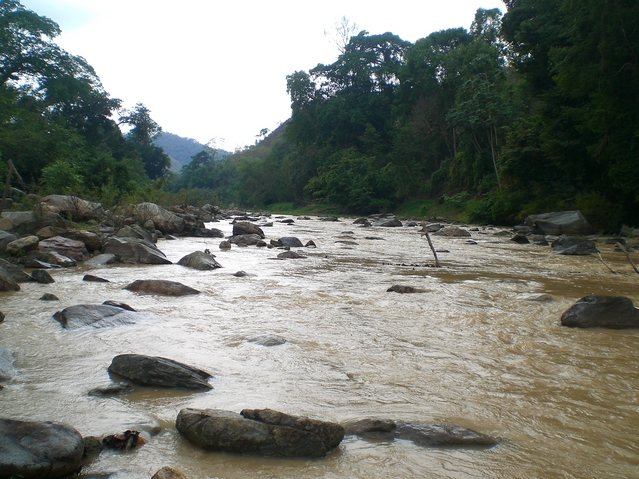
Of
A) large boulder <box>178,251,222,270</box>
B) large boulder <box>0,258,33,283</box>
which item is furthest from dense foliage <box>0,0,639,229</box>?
large boulder <box>0,258,33,283</box>

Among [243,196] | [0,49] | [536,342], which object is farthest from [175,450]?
[243,196]

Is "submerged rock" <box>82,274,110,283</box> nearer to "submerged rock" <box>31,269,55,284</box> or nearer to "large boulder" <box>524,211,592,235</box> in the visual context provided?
"submerged rock" <box>31,269,55,284</box>

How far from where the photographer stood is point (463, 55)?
33.2m

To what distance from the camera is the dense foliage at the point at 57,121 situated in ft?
67.7

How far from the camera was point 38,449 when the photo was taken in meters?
2.27

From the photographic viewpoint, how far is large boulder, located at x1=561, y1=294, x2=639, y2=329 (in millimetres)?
5164

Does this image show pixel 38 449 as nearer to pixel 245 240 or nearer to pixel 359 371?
pixel 359 371

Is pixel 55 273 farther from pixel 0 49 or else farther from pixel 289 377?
pixel 0 49

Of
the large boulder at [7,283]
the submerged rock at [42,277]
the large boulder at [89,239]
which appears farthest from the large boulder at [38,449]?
the large boulder at [89,239]

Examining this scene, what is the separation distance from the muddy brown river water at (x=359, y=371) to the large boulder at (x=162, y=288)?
0.61 feet

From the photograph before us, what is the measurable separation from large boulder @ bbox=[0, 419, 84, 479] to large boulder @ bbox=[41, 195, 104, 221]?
38.3 feet

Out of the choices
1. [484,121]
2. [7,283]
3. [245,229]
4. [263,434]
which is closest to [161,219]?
[245,229]

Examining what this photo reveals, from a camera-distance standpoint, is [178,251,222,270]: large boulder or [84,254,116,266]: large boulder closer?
[178,251,222,270]: large boulder

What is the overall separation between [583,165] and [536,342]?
55.1 feet
